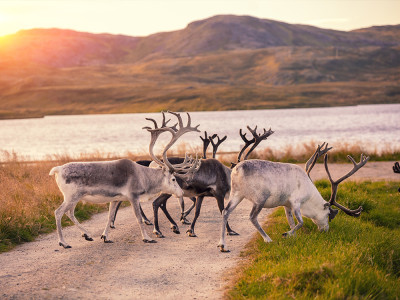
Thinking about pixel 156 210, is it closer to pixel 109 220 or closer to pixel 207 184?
pixel 109 220

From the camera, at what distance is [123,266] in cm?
892

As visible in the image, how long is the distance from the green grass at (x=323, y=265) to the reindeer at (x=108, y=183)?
98.2 inches

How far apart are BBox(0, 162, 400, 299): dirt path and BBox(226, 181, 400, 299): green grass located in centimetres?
52

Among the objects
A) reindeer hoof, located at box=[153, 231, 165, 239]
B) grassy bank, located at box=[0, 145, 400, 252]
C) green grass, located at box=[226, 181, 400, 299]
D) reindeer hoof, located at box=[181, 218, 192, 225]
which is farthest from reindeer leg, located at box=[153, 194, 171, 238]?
grassy bank, located at box=[0, 145, 400, 252]

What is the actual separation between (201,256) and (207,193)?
238 cm

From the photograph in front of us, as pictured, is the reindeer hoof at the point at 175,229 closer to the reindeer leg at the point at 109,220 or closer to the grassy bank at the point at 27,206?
the reindeer leg at the point at 109,220

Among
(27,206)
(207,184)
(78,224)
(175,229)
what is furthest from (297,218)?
(27,206)

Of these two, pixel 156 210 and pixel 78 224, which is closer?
pixel 78 224

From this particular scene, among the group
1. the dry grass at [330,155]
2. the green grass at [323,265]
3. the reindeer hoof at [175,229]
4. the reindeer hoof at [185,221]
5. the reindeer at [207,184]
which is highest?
the reindeer at [207,184]

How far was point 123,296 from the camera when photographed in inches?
290

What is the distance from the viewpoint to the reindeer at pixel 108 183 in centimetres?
1024

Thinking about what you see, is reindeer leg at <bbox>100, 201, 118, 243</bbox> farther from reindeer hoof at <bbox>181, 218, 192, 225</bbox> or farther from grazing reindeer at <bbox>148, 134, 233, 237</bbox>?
reindeer hoof at <bbox>181, 218, 192, 225</bbox>

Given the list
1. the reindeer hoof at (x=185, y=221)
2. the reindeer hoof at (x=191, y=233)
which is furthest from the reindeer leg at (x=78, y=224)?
the reindeer hoof at (x=185, y=221)

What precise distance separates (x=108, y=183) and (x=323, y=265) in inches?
196
